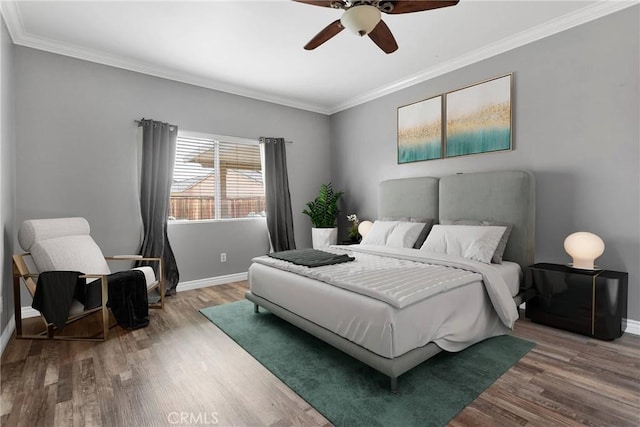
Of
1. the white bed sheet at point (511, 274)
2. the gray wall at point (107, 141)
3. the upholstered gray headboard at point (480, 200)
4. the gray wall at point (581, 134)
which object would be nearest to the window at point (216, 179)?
the gray wall at point (107, 141)

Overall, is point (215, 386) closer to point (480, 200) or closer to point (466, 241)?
point (466, 241)

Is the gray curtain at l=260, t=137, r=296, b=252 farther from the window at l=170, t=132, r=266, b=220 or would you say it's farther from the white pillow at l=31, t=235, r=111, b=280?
the white pillow at l=31, t=235, r=111, b=280

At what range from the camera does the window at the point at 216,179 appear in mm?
4301

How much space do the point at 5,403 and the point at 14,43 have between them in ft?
11.0

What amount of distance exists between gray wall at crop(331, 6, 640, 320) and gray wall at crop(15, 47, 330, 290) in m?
3.31

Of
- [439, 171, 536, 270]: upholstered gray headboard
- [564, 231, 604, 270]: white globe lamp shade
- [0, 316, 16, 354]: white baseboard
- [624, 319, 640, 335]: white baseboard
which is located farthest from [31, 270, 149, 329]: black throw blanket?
[624, 319, 640, 335]: white baseboard

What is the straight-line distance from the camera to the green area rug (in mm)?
1724

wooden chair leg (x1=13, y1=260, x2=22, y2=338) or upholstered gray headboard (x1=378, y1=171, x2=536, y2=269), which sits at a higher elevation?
upholstered gray headboard (x1=378, y1=171, x2=536, y2=269)

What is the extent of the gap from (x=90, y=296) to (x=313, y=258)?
6.45 feet

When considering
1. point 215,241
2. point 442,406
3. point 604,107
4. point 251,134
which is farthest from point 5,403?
point 604,107

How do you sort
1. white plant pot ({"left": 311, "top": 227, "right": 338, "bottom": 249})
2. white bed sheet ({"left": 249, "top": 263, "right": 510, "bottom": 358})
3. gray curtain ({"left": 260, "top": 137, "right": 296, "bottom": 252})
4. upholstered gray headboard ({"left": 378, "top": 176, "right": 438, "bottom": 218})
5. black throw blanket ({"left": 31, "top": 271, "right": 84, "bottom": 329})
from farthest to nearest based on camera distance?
1. white plant pot ({"left": 311, "top": 227, "right": 338, "bottom": 249})
2. gray curtain ({"left": 260, "top": 137, "right": 296, "bottom": 252})
3. upholstered gray headboard ({"left": 378, "top": 176, "right": 438, "bottom": 218})
4. black throw blanket ({"left": 31, "top": 271, "right": 84, "bottom": 329})
5. white bed sheet ({"left": 249, "top": 263, "right": 510, "bottom": 358})

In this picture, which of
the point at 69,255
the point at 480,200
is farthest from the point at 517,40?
the point at 69,255

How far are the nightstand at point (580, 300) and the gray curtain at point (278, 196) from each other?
3310 millimetres

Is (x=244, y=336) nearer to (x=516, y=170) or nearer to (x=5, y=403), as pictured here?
(x=5, y=403)
